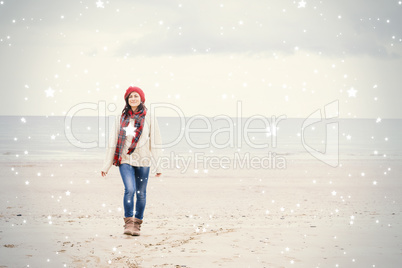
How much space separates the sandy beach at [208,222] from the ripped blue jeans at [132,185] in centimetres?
40

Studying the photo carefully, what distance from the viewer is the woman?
5914mm

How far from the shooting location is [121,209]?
27.1ft

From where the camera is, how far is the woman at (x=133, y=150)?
5914 millimetres

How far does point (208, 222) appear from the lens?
7039 mm

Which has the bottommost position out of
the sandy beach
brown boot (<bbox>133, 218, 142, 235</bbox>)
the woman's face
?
the sandy beach

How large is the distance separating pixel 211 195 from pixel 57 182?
5.04 metres

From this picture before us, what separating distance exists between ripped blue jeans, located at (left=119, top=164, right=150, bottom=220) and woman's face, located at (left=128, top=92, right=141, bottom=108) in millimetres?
907

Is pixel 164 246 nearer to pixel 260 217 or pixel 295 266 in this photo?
pixel 295 266

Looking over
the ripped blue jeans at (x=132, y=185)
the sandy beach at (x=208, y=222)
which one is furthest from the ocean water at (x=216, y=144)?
the ripped blue jeans at (x=132, y=185)

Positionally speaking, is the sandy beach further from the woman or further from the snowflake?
the snowflake

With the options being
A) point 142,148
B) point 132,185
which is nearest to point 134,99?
point 142,148

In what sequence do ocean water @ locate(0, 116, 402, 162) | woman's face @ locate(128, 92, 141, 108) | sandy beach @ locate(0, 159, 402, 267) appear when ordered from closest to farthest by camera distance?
1. sandy beach @ locate(0, 159, 402, 267)
2. woman's face @ locate(128, 92, 141, 108)
3. ocean water @ locate(0, 116, 402, 162)

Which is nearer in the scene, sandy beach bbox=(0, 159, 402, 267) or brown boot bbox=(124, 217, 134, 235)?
sandy beach bbox=(0, 159, 402, 267)

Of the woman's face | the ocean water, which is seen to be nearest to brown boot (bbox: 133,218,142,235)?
the woman's face
